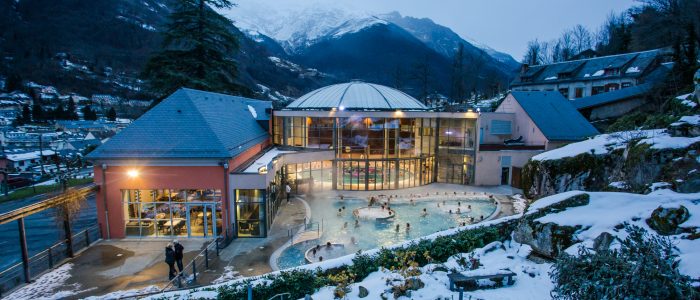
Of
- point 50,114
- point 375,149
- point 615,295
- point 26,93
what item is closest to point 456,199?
point 375,149

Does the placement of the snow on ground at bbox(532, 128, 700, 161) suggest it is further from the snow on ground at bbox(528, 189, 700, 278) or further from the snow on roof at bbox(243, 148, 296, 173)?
the snow on roof at bbox(243, 148, 296, 173)

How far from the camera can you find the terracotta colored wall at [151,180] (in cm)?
1512

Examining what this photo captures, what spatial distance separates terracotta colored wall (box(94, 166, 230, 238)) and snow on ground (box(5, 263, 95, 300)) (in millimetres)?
3825

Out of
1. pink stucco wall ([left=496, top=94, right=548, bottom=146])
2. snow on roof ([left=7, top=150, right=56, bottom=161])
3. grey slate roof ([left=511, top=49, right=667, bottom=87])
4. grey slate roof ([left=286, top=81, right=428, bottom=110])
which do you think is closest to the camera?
grey slate roof ([left=286, top=81, right=428, bottom=110])

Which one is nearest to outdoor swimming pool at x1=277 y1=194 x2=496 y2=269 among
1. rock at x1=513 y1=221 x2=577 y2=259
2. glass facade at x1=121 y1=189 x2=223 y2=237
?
glass facade at x1=121 y1=189 x2=223 y2=237

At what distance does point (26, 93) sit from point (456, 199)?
424 feet

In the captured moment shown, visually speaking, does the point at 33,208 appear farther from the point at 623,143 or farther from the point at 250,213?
the point at 623,143

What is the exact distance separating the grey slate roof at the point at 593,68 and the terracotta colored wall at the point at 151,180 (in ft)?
134

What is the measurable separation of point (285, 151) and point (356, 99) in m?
8.02

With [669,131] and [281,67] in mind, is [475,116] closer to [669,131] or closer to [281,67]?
[669,131]

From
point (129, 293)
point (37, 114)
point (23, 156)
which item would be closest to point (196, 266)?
point (129, 293)

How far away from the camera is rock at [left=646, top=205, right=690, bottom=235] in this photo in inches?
221

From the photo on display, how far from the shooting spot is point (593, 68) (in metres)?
43.0

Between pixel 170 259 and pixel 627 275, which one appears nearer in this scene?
pixel 627 275
